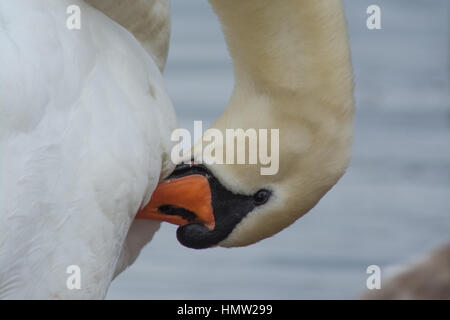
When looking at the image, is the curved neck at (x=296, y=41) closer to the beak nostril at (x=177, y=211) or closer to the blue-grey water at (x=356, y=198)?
the beak nostril at (x=177, y=211)

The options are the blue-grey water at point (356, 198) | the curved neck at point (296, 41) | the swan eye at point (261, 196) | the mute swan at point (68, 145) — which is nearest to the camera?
Result: the mute swan at point (68, 145)

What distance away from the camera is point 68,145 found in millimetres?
2619

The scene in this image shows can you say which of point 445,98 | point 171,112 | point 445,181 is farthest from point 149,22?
point 445,98

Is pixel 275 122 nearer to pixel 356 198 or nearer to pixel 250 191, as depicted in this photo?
pixel 250 191

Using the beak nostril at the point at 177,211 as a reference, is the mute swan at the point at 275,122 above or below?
above

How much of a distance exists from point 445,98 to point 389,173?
125cm

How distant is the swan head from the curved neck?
3.7 inches

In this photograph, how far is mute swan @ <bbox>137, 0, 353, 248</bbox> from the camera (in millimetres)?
2990

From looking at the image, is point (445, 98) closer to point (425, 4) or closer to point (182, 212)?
point (425, 4)

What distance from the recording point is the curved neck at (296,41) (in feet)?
9.77

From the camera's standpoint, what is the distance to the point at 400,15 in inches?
372

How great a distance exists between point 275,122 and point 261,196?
0.18m

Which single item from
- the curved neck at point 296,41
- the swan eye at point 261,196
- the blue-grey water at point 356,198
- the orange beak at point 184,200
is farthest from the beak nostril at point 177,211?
the blue-grey water at point 356,198

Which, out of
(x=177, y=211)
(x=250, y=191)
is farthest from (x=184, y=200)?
(x=250, y=191)
